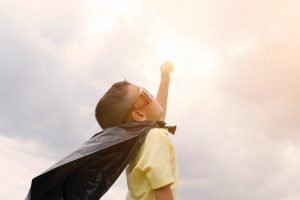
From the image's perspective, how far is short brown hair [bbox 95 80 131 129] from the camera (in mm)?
6562

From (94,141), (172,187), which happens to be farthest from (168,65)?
(172,187)

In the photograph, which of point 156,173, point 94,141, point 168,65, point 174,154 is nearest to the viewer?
point 156,173

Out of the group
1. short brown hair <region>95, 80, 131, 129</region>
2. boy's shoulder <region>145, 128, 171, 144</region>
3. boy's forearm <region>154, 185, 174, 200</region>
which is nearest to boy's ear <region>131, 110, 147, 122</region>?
short brown hair <region>95, 80, 131, 129</region>

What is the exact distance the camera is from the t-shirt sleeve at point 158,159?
18.9 ft

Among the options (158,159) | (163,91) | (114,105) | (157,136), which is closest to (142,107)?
(114,105)

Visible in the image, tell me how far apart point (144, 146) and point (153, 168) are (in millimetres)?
428

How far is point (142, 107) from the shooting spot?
6641 mm

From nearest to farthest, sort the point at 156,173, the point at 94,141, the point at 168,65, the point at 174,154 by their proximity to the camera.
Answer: the point at 156,173 < the point at 174,154 < the point at 94,141 < the point at 168,65

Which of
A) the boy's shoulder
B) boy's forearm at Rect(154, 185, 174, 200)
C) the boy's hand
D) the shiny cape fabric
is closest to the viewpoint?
boy's forearm at Rect(154, 185, 174, 200)

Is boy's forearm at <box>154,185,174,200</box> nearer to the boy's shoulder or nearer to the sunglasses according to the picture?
the boy's shoulder

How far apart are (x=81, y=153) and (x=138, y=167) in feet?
2.83

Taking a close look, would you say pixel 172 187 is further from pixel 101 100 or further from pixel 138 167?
pixel 101 100

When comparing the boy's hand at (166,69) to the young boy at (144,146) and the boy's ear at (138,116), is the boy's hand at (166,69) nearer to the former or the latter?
the young boy at (144,146)

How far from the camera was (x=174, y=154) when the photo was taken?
20.3 ft
